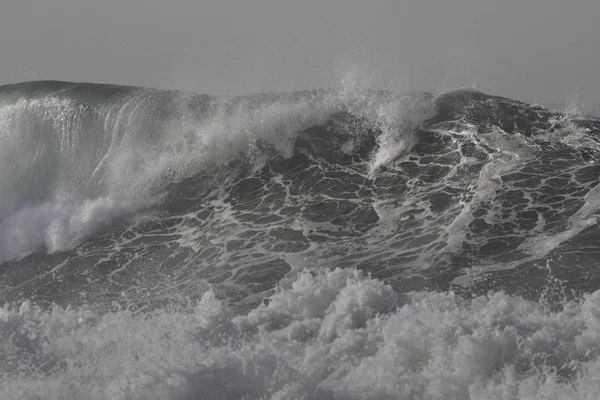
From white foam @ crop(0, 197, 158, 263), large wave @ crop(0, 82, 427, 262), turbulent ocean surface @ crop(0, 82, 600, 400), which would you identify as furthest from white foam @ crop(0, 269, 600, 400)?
large wave @ crop(0, 82, 427, 262)

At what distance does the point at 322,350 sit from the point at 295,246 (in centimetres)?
388

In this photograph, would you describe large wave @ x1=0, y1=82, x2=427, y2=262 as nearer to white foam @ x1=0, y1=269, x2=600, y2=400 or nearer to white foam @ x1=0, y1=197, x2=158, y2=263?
white foam @ x1=0, y1=197, x2=158, y2=263

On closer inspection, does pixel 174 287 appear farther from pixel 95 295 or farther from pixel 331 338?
pixel 331 338

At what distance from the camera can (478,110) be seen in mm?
14773

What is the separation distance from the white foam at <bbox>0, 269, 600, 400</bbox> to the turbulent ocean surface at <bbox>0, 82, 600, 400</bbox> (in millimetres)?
23

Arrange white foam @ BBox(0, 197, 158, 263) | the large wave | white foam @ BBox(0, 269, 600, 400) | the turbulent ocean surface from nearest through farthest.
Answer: white foam @ BBox(0, 269, 600, 400) → the turbulent ocean surface → white foam @ BBox(0, 197, 158, 263) → the large wave

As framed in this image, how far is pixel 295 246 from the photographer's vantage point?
10070mm

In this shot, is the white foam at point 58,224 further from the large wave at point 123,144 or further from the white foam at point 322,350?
the white foam at point 322,350

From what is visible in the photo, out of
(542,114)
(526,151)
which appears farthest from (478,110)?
(526,151)

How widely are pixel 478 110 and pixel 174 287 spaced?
8174 millimetres

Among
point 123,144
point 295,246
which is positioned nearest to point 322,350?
point 295,246

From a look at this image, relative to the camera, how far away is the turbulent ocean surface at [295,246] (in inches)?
225

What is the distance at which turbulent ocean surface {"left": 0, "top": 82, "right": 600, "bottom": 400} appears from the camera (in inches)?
225

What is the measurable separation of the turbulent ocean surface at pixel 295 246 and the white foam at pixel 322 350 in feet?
0.07
